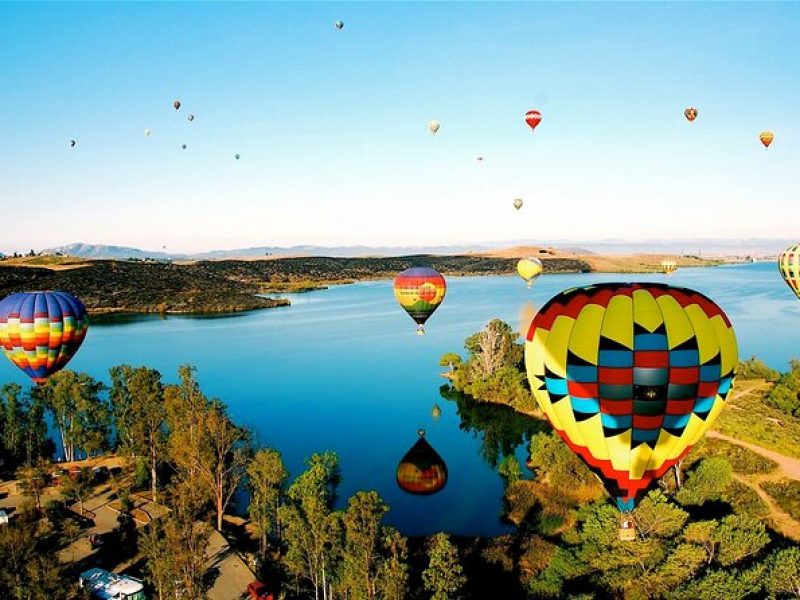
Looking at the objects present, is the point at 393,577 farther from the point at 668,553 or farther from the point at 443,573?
the point at 668,553

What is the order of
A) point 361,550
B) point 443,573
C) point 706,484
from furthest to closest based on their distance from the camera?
point 706,484, point 361,550, point 443,573

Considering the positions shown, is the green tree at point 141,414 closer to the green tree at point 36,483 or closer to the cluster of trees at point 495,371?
the green tree at point 36,483

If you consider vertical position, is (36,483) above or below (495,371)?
above

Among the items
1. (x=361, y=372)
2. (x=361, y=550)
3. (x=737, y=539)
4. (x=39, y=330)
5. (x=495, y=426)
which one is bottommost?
(x=495, y=426)

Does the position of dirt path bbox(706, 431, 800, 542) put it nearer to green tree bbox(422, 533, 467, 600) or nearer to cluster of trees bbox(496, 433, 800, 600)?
cluster of trees bbox(496, 433, 800, 600)

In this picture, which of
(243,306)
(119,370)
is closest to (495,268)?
(243,306)

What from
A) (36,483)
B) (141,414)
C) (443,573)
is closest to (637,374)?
(443,573)
